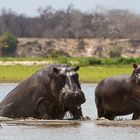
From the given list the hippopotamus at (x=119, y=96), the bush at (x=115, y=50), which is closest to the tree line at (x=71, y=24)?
the bush at (x=115, y=50)

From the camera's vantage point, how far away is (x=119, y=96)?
16.2 meters

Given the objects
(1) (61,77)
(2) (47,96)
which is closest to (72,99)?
(1) (61,77)

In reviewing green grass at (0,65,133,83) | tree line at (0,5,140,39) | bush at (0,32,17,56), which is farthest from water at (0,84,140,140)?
tree line at (0,5,140,39)

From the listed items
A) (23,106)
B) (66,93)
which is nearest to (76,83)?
(66,93)

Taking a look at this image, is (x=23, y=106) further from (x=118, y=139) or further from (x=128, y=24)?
(x=128, y=24)

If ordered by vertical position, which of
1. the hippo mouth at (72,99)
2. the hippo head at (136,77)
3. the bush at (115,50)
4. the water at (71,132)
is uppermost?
the hippo head at (136,77)

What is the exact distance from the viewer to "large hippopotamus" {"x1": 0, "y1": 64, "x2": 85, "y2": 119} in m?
14.8

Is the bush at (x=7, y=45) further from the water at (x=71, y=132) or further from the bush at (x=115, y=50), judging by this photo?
the water at (x=71, y=132)

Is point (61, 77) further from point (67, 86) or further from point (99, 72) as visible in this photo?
point (99, 72)

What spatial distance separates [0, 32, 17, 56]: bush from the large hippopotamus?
53.1 meters

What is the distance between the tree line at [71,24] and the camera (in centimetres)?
8081

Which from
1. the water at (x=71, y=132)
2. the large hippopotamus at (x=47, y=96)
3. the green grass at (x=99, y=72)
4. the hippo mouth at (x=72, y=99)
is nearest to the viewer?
the water at (x=71, y=132)

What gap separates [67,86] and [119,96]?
1.75 metres

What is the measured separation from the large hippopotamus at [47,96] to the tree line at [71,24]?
6171 centimetres
